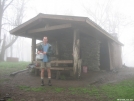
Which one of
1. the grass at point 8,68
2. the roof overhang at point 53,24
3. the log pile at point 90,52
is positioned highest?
the roof overhang at point 53,24

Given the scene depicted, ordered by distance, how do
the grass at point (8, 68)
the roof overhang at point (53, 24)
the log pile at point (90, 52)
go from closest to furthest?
the roof overhang at point (53, 24) → the grass at point (8, 68) → the log pile at point (90, 52)

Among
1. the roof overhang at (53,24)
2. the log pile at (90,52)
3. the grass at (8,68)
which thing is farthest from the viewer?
the log pile at (90,52)

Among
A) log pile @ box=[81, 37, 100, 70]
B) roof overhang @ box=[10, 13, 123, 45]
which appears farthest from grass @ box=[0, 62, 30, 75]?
log pile @ box=[81, 37, 100, 70]

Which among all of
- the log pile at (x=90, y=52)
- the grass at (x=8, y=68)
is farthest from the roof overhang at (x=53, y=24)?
the grass at (x=8, y=68)

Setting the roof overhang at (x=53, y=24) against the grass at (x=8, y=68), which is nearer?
the roof overhang at (x=53, y=24)

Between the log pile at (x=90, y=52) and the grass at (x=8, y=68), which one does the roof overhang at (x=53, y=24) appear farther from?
the grass at (x=8, y=68)

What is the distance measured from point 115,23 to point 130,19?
3407 mm

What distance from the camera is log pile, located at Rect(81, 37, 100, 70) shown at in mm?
11227

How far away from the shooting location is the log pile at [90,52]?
11227 mm

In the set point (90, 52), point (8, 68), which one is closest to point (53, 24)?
point (90, 52)

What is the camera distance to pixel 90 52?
11.3 m

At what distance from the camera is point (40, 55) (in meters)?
6.20

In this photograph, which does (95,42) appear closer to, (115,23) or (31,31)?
(31,31)

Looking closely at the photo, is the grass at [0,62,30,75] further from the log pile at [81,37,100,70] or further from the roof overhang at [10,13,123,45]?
the log pile at [81,37,100,70]
